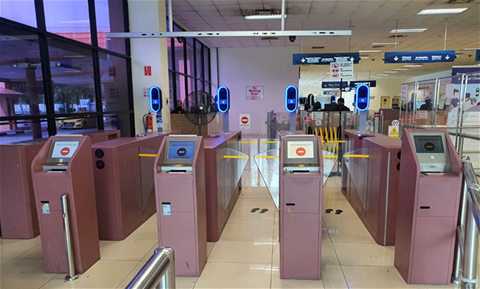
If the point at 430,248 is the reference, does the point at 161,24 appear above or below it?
above

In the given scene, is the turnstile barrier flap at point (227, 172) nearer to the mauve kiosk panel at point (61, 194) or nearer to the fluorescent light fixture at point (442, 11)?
the mauve kiosk panel at point (61, 194)

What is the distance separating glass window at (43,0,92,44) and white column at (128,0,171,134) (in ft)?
3.43

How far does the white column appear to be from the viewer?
18.1 feet

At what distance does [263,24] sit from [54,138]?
6181 mm

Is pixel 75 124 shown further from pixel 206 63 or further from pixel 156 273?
pixel 206 63

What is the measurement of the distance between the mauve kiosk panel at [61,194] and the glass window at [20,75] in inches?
49.8

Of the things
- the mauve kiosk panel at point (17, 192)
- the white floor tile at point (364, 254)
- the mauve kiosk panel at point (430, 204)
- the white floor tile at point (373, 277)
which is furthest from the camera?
the mauve kiosk panel at point (17, 192)

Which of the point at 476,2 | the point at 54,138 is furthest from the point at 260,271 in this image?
the point at 476,2

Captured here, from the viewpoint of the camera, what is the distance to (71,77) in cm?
439

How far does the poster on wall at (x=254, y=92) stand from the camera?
10523 mm

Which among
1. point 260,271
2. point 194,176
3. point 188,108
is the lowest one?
point 260,271

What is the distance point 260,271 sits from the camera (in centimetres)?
263

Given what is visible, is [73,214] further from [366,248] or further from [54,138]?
[366,248]

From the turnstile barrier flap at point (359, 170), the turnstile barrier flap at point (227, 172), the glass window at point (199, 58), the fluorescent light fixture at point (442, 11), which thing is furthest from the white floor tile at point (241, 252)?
the glass window at point (199, 58)
